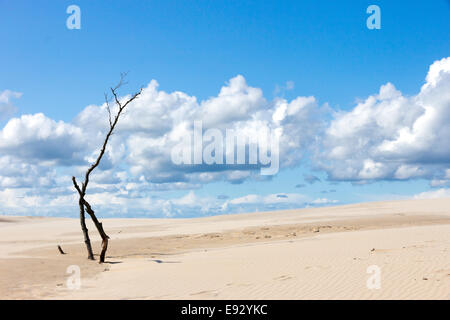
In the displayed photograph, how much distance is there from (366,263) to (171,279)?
5.97 metres

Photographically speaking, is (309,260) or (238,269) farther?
(309,260)

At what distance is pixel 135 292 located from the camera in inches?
442

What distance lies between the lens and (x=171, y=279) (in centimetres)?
1298

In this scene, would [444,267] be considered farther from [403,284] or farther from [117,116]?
[117,116]

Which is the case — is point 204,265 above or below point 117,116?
below
